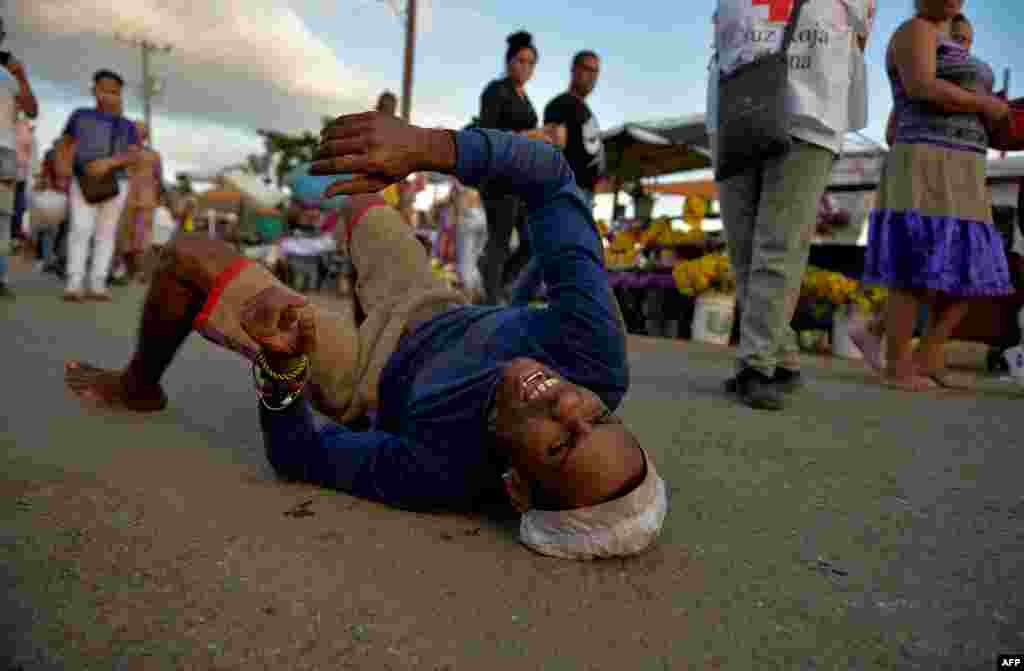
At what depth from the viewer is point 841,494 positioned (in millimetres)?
1954

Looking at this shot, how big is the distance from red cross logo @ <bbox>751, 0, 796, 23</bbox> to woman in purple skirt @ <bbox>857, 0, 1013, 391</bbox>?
3.36 ft

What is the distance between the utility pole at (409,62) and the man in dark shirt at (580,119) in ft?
27.9

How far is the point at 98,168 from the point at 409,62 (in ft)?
27.5

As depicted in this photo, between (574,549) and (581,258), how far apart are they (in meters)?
0.69

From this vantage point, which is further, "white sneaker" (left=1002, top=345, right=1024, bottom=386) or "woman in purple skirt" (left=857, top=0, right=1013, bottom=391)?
"white sneaker" (left=1002, top=345, right=1024, bottom=386)

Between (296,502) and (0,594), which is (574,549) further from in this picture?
(0,594)

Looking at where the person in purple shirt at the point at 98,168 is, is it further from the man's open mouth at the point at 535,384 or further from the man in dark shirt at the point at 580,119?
the man's open mouth at the point at 535,384

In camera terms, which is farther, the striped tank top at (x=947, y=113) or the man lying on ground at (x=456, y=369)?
the striped tank top at (x=947, y=113)

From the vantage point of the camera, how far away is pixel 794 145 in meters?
3.04

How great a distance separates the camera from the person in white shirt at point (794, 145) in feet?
9.70

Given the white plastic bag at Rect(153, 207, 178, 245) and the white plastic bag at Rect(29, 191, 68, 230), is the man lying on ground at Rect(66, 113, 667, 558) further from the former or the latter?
the white plastic bag at Rect(153, 207, 178, 245)

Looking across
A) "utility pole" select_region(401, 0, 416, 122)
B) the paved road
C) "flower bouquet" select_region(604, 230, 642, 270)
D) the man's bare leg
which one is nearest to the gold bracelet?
the paved road

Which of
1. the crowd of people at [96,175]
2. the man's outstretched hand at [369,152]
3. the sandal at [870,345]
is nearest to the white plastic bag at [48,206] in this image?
the crowd of people at [96,175]

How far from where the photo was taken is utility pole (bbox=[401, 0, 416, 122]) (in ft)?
42.9
